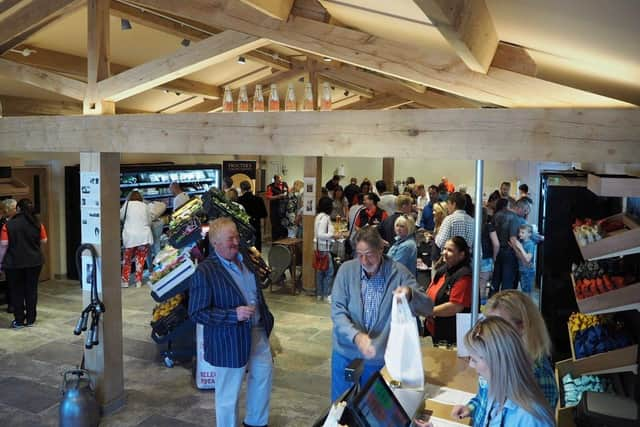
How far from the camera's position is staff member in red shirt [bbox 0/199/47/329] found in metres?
6.78

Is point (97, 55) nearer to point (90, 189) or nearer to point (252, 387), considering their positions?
point (90, 189)

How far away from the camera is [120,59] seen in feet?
24.2

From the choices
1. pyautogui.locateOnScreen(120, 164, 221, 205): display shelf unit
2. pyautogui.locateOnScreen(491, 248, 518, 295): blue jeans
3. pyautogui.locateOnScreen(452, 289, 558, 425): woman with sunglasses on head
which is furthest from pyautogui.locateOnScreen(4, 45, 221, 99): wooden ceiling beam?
pyautogui.locateOnScreen(452, 289, 558, 425): woman with sunglasses on head

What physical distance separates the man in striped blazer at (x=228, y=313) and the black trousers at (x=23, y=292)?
13.6 ft

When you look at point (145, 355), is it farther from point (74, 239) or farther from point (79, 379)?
point (74, 239)

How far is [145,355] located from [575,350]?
13.3 feet

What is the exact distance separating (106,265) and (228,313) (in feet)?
4.35

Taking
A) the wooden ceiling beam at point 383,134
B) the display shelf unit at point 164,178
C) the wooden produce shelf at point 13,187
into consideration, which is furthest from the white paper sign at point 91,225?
the display shelf unit at point 164,178

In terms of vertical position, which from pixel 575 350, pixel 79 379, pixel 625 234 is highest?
pixel 625 234

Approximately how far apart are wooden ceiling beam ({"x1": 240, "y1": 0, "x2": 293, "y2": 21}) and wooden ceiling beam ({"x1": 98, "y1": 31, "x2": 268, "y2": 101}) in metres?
0.27

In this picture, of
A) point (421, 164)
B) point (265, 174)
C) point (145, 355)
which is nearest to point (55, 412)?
point (145, 355)

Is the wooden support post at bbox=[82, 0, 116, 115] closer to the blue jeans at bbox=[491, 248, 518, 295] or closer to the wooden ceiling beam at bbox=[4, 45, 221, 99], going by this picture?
the wooden ceiling beam at bbox=[4, 45, 221, 99]

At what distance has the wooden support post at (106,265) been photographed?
4199 mm

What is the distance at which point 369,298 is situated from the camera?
126 inches
